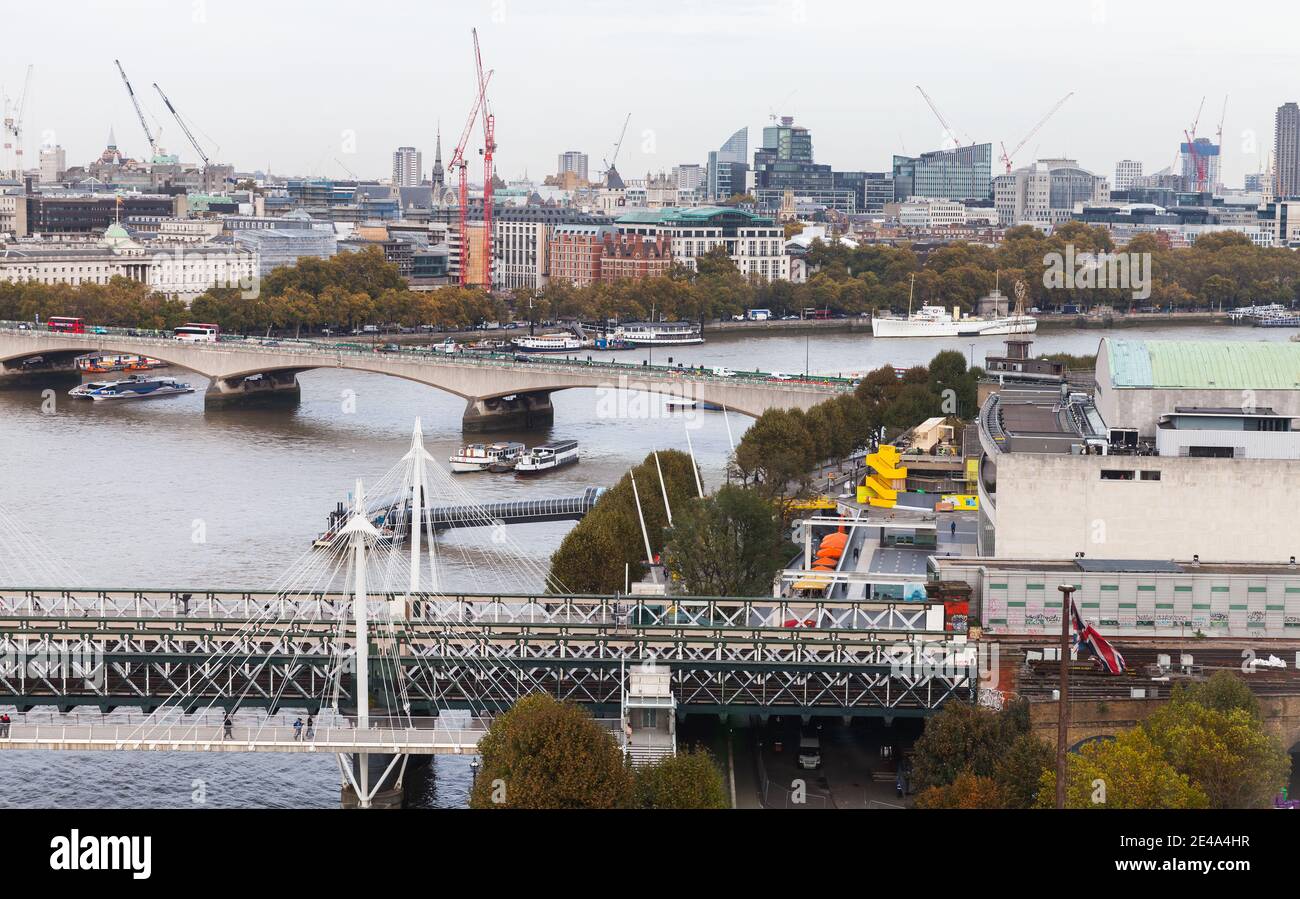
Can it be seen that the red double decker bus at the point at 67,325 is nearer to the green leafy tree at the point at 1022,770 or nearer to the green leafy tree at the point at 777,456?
the green leafy tree at the point at 777,456

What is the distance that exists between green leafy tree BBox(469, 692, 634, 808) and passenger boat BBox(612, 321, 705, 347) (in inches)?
1545

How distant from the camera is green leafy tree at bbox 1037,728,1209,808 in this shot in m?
9.20

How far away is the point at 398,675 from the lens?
38.1 ft

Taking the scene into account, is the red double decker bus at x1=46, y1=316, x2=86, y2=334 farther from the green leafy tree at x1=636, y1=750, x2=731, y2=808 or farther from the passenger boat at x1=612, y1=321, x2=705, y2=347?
the green leafy tree at x1=636, y1=750, x2=731, y2=808

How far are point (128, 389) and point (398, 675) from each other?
26.2 meters

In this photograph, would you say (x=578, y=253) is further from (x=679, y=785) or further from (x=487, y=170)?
(x=679, y=785)

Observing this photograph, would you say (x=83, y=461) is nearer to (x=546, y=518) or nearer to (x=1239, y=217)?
(x=546, y=518)

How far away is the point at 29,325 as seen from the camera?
40656 millimetres

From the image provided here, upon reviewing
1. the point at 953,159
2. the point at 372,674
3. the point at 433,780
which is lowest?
the point at 433,780

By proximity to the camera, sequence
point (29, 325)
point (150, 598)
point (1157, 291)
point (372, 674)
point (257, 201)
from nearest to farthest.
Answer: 1. point (372, 674)
2. point (150, 598)
3. point (29, 325)
4. point (1157, 291)
5. point (257, 201)

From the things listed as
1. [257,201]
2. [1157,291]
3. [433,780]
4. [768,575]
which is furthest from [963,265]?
[433,780]

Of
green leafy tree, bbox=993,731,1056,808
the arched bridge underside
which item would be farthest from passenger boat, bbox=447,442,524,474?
green leafy tree, bbox=993,731,1056,808
